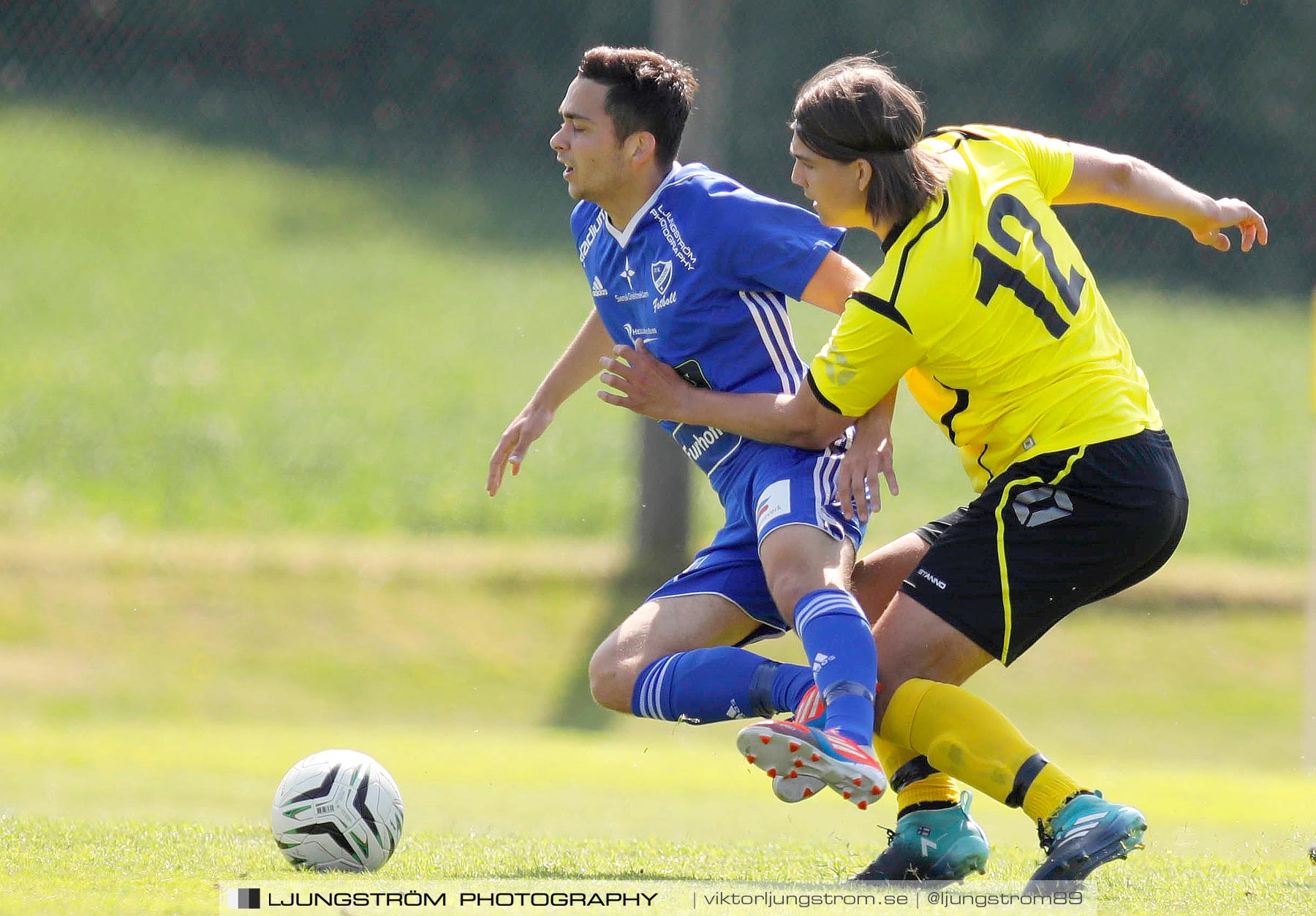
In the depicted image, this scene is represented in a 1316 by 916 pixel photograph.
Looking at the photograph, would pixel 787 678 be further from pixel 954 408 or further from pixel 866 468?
pixel 954 408

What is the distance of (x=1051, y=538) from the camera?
365 centimetres

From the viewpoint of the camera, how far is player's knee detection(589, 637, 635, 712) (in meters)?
3.92

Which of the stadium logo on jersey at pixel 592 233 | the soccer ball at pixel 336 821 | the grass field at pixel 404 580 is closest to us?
the soccer ball at pixel 336 821

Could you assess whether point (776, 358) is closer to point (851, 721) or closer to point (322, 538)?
point (851, 721)

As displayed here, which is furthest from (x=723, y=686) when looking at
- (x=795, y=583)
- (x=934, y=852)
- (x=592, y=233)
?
(x=592, y=233)

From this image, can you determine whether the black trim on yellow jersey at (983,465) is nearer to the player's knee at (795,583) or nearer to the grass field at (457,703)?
the player's knee at (795,583)

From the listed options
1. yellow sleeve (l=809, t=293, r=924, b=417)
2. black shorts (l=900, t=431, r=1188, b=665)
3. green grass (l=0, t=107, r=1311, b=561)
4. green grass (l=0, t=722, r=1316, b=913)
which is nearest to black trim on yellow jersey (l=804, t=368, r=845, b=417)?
yellow sleeve (l=809, t=293, r=924, b=417)

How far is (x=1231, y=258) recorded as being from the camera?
1075cm

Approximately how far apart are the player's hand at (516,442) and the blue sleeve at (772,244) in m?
0.88

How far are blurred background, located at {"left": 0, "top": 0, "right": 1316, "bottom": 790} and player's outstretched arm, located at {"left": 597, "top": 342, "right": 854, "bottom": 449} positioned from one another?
534 centimetres

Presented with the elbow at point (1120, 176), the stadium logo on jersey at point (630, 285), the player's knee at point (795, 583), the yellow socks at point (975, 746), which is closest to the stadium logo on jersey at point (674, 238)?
the stadium logo on jersey at point (630, 285)

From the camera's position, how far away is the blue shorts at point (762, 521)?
12.6 ft

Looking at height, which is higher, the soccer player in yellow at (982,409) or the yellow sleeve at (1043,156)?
the yellow sleeve at (1043,156)

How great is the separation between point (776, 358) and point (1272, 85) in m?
7.43
